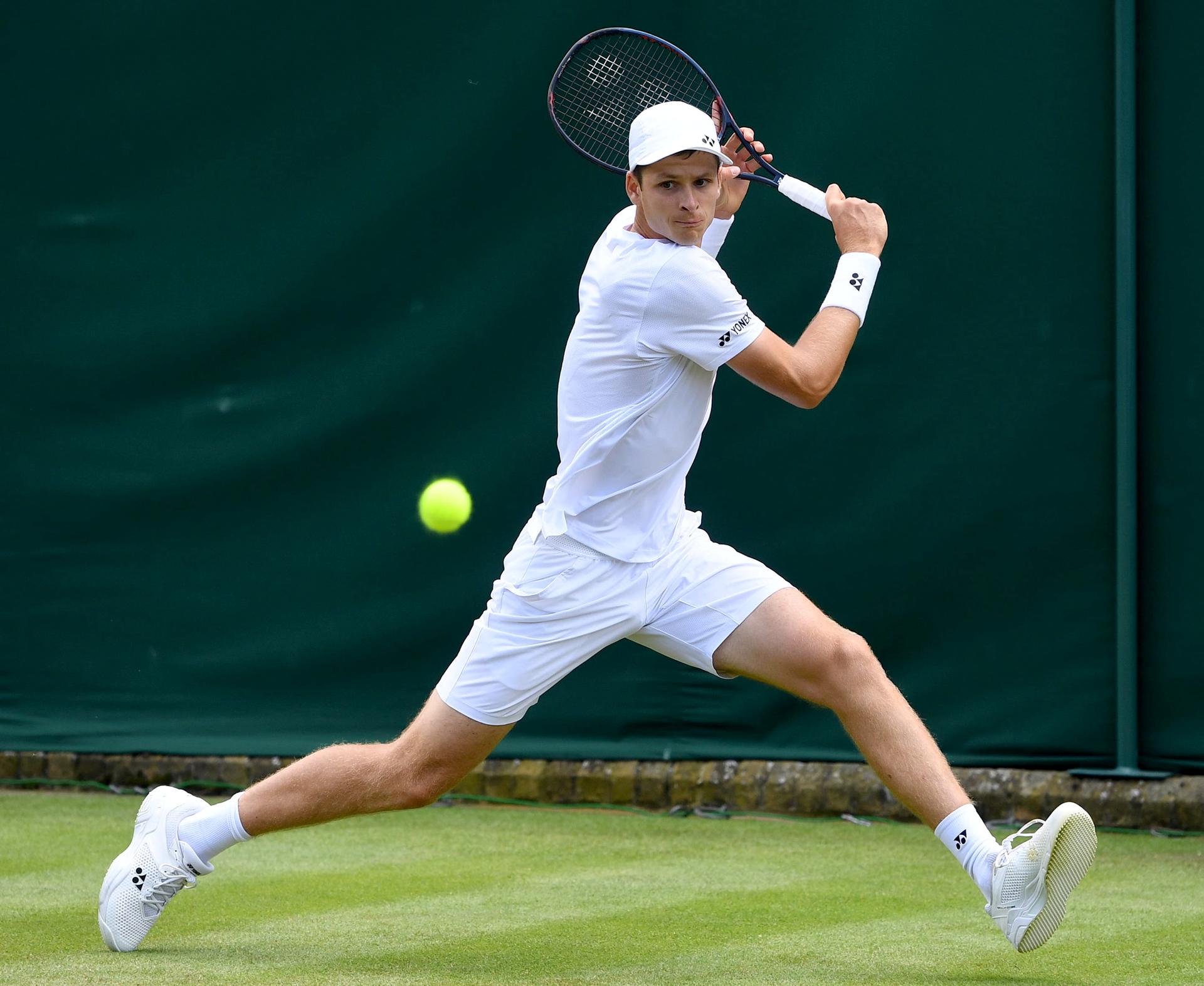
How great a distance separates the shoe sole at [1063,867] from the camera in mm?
3039

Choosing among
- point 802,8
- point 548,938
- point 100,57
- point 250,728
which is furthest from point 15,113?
point 548,938

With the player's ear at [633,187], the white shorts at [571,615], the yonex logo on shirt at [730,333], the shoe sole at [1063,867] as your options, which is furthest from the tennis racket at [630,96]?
the shoe sole at [1063,867]

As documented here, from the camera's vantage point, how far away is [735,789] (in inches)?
207

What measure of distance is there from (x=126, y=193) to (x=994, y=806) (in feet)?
10.7

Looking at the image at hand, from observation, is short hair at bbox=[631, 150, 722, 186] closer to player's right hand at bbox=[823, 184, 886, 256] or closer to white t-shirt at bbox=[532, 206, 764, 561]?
white t-shirt at bbox=[532, 206, 764, 561]

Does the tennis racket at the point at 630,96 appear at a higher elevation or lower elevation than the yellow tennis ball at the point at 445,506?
higher

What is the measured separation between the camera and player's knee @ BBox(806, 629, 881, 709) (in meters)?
3.27

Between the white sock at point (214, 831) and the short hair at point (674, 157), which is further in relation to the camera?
the white sock at point (214, 831)

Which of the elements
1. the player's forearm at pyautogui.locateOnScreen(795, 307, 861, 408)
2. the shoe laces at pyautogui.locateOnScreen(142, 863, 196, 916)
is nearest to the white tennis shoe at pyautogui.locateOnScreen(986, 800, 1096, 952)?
the player's forearm at pyautogui.locateOnScreen(795, 307, 861, 408)

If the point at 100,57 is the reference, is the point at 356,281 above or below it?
below

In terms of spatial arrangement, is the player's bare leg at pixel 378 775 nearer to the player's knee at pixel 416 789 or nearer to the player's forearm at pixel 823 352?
the player's knee at pixel 416 789

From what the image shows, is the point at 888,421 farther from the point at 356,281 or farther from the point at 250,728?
the point at 250,728

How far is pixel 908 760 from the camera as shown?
3.24 meters

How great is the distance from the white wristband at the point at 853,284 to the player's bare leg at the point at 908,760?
0.55 metres
